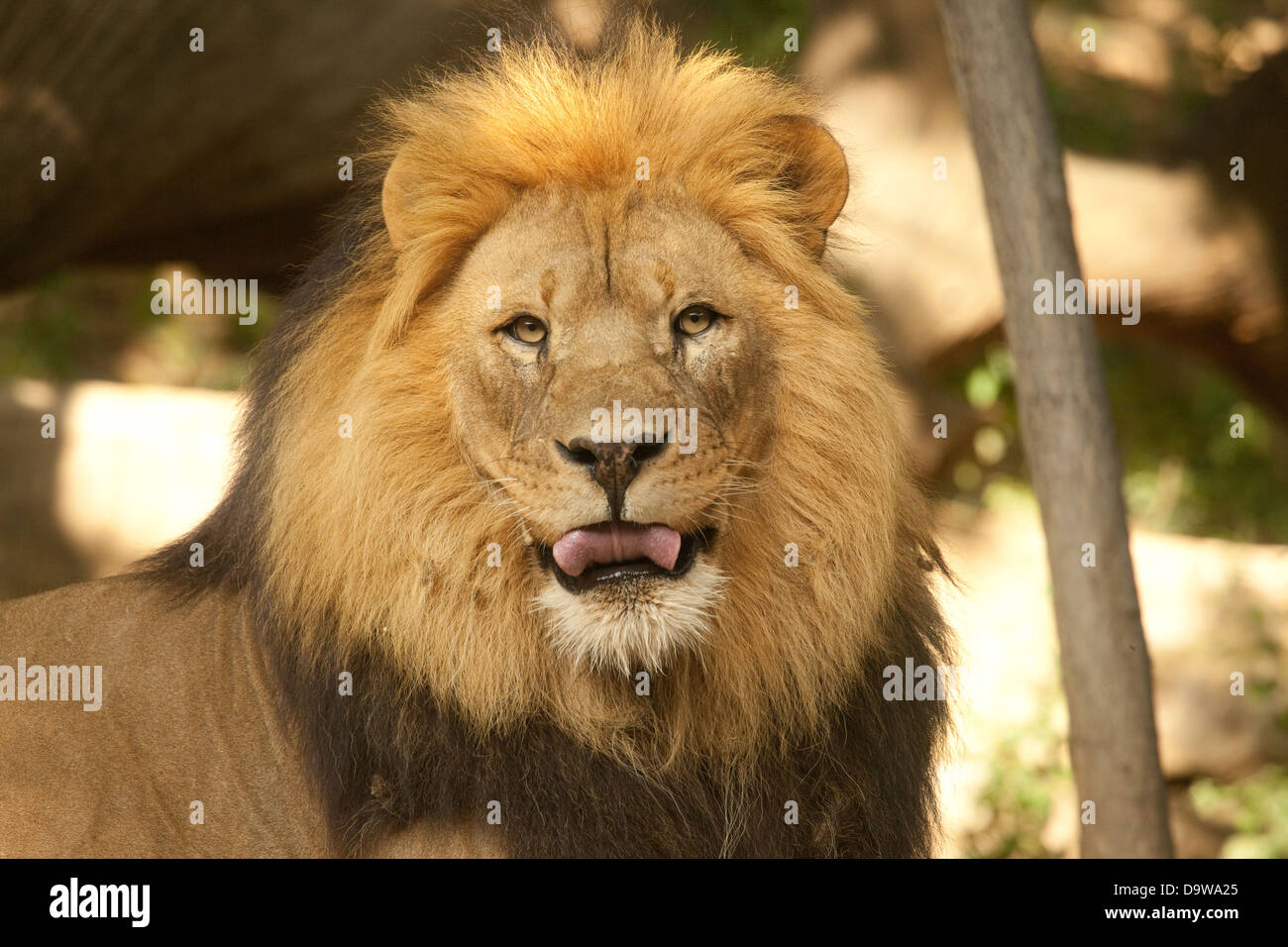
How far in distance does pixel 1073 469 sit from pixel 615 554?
1935mm

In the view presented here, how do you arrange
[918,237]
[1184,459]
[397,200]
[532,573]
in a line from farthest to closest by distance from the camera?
[1184,459]
[918,237]
[397,200]
[532,573]

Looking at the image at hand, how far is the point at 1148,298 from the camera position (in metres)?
8.33

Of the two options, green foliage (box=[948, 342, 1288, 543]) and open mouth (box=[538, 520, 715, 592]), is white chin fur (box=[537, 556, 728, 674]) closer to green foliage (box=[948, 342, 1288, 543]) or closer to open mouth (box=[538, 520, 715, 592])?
open mouth (box=[538, 520, 715, 592])

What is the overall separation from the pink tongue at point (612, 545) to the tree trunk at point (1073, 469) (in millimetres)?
1836

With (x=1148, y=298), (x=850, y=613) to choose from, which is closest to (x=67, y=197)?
(x=850, y=613)

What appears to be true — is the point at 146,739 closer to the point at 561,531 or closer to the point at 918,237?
the point at 561,531

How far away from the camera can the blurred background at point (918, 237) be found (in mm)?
6352

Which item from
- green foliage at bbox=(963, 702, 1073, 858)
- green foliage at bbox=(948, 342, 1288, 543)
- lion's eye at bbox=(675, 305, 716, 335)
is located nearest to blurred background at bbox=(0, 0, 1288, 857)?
green foliage at bbox=(963, 702, 1073, 858)

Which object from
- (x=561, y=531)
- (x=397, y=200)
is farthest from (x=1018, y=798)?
(x=397, y=200)

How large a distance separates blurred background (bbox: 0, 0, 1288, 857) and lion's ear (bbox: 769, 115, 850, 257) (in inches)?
121

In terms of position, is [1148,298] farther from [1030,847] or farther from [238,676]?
[238,676]

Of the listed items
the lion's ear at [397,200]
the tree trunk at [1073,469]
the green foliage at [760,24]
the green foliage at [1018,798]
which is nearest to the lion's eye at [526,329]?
the lion's ear at [397,200]

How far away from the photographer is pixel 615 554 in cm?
283

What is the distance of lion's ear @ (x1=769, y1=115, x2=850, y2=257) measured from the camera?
3.27m
